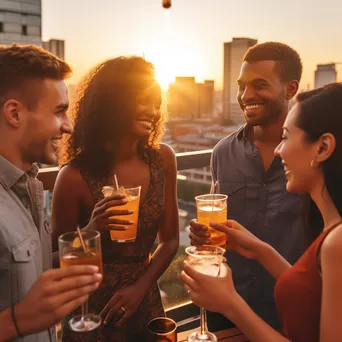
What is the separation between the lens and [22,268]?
1.61 metres

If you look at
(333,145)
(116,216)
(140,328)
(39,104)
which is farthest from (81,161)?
(333,145)

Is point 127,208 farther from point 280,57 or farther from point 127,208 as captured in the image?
point 280,57

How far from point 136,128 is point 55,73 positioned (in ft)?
2.09

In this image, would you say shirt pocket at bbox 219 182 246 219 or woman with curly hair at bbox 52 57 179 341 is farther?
shirt pocket at bbox 219 182 246 219

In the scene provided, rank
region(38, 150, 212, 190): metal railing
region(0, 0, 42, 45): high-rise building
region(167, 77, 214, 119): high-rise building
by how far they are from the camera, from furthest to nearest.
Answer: region(167, 77, 214, 119): high-rise building, region(0, 0, 42, 45): high-rise building, region(38, 150, 212, 190): metal railing

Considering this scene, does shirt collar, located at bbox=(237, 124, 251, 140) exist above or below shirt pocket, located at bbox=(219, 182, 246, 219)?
above

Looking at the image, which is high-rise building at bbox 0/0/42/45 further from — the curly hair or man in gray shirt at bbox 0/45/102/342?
man in gray shirt at bbox 0/45/102/342

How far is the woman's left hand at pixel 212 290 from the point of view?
1557 mm

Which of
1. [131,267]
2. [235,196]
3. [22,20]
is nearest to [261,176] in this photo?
[235,196]

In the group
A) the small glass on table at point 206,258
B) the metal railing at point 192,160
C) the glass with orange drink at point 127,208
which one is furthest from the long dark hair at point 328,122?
the metal railing at point 192,160

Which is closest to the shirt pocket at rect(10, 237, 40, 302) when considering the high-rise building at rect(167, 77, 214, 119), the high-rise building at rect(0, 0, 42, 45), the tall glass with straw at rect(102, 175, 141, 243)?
the tall glass with straw at rect(102, 175, 141, 243)

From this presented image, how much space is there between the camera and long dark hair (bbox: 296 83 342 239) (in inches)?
66.1

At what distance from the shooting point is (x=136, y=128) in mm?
2473

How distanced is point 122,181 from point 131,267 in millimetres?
500
